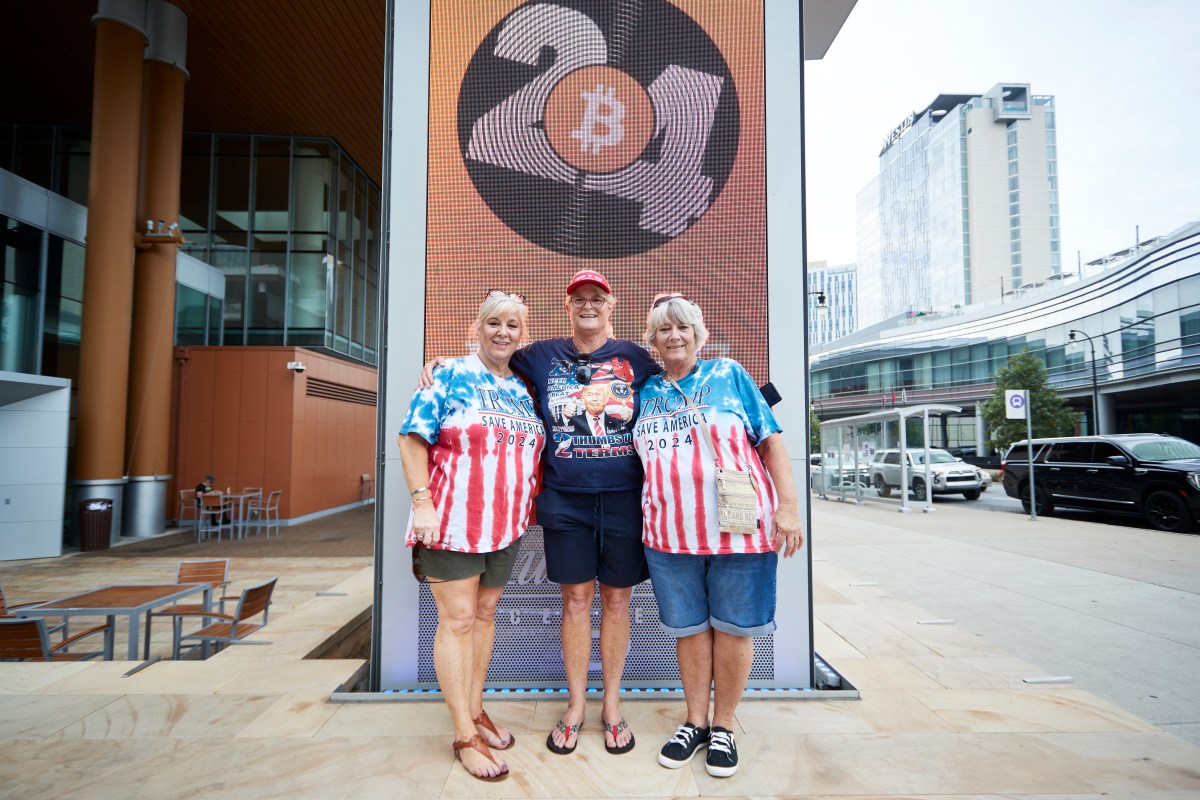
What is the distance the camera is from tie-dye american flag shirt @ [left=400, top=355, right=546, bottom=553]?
2.30 meters

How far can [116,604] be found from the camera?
3.71 m

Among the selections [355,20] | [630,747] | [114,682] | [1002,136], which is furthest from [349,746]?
[1002,136]

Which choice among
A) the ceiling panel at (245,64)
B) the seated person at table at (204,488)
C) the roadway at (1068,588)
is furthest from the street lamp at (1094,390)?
the seated person at table at (204,488)

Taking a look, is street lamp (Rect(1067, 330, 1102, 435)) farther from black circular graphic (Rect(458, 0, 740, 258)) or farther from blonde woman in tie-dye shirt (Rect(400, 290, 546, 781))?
blonde woman in tie-dye shirt (Rect(400, 290, 546, 781))

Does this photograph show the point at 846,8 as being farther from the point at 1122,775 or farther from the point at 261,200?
the point at 261,200

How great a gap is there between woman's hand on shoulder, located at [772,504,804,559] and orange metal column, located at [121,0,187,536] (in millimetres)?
11794

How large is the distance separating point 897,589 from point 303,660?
520 cm

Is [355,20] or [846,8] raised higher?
[355,20]

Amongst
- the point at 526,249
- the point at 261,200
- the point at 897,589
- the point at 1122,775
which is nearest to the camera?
the point at 1122,775

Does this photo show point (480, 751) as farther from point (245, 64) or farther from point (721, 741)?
point (245, 64)

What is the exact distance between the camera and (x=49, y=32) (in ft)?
35.0

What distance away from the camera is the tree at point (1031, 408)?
3097cm

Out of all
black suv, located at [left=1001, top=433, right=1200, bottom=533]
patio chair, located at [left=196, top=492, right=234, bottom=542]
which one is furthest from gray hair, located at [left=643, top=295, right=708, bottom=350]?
black suv, located at [left=1001, top=433, right=1200, bottom=533]

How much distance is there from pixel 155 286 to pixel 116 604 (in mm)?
9101
